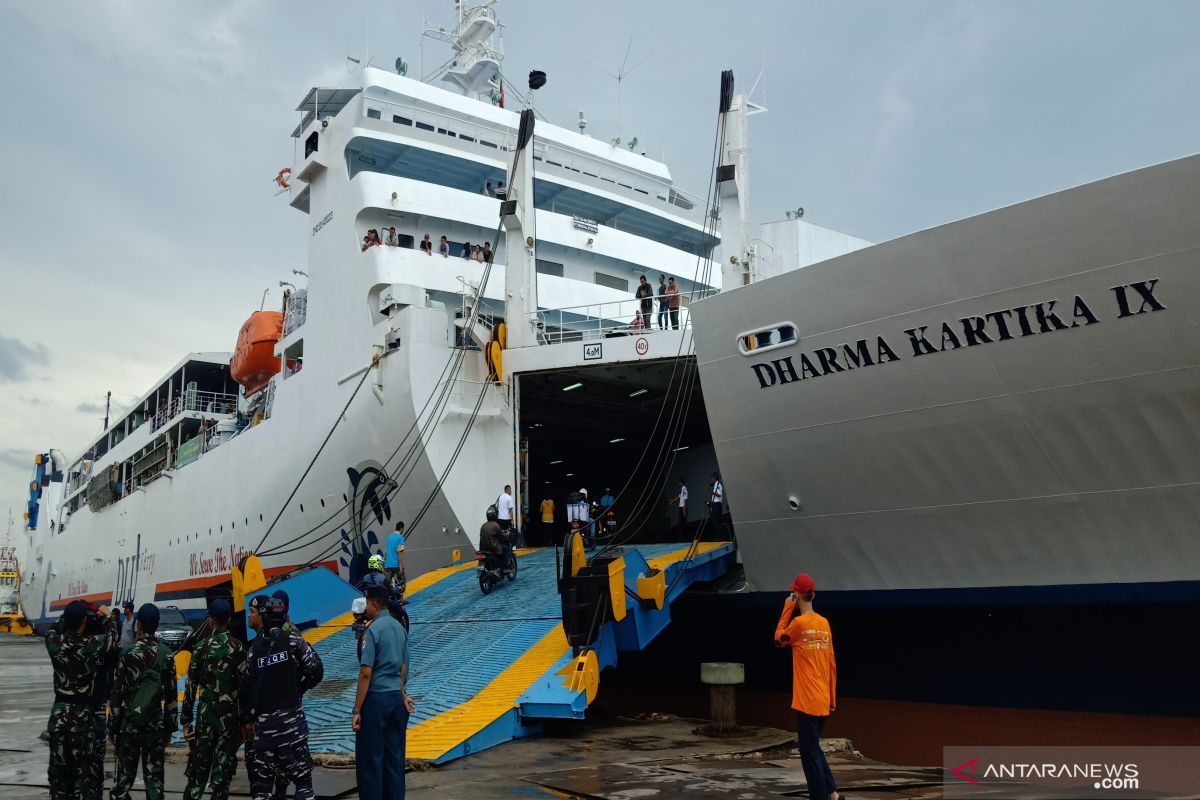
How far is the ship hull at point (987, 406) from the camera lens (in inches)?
299

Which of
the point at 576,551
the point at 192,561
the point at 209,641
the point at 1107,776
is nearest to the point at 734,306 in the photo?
the point at 576,551

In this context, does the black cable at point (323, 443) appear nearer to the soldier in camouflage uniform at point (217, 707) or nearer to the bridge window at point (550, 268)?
the bridge window at point (550, 268)

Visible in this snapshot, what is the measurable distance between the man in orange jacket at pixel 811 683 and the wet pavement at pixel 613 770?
71cm

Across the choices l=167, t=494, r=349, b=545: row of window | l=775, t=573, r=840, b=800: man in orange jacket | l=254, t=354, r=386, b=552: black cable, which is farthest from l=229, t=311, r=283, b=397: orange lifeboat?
l=775, t=573, r=840, b=800: man in orange jacket

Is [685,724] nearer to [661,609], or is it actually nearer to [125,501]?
[661,609]

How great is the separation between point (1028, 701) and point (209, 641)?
7431 millimetres

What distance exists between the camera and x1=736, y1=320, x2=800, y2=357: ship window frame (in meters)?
9.73

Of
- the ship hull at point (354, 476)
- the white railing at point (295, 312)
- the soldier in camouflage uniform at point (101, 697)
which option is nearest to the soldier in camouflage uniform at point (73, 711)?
the soldier in camouflage uniform at point (101, 697)

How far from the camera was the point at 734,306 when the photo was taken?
10.3 meters

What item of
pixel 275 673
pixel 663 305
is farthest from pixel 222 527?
pixel 275 673

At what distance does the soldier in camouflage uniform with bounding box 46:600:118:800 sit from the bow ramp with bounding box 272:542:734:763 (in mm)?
2192

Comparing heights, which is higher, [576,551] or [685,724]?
[576,551]

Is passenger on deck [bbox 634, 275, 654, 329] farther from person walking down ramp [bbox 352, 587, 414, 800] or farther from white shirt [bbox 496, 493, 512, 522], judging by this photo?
person walking down ramp [bbox 352, 587, 414, 800]

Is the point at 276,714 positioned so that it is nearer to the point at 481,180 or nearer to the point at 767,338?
the point at 767,338
